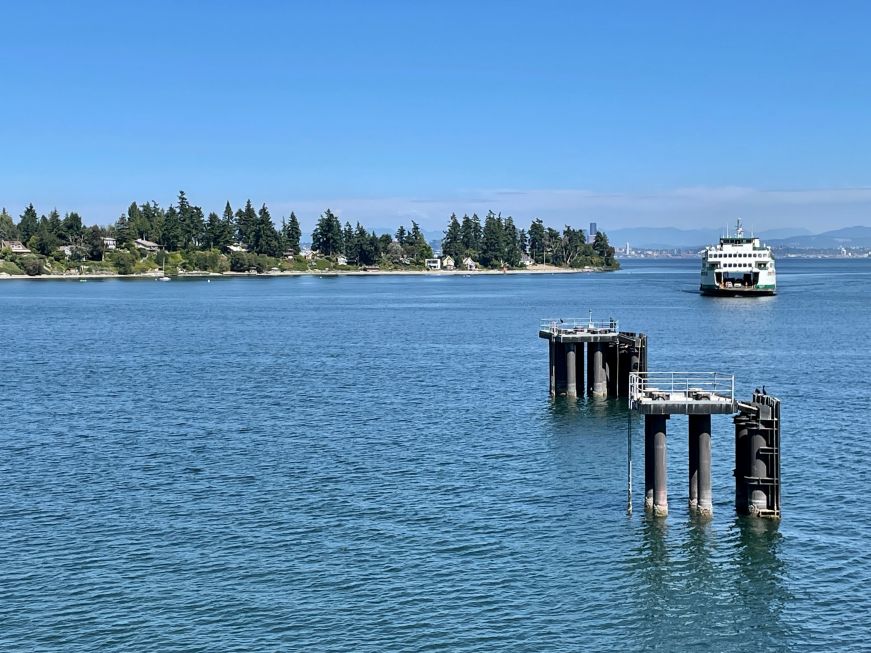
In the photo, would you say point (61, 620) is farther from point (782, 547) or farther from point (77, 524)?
point (782, 547)

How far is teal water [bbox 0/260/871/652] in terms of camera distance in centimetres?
3191

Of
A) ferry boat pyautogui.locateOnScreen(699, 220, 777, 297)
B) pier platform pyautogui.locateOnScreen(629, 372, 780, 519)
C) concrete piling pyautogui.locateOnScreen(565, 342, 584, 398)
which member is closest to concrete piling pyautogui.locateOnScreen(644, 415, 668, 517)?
pier platform pyautogui.locateOnScreen(629, 372, 780, 519)

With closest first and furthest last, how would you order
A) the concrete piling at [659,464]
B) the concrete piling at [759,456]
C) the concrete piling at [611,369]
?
1. the concrete piling at [759,456]
2. the concrete piling at [659,464]
3. the concrete piling at [611,369]

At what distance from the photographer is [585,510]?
4350 centimetres

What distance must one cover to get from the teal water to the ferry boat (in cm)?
11270

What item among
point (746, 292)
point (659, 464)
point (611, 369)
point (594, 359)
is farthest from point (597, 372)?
point (746, 292)

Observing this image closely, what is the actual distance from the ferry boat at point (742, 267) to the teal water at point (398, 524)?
370ft

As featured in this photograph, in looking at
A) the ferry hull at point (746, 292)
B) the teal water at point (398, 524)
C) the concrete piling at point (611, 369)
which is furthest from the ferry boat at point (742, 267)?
the concrete piling at point (611, 369)

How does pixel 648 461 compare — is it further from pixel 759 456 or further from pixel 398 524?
pixel 398 524

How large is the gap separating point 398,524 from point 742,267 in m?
168

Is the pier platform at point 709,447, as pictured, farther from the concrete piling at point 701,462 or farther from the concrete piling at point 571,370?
the concrete piling at point 571,370

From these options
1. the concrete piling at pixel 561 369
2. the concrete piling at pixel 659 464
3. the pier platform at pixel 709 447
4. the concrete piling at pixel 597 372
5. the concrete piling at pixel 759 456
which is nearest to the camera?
the pier platform at pixel 709 447

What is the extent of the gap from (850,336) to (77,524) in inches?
3927

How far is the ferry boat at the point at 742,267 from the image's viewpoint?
194 metres
